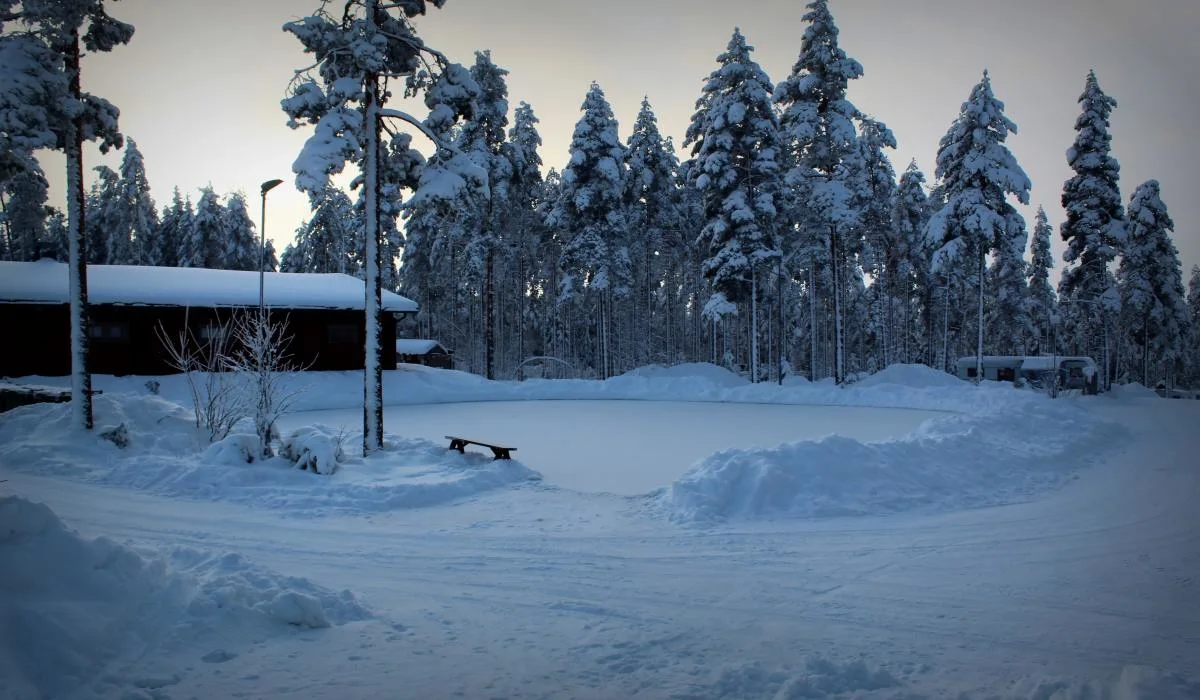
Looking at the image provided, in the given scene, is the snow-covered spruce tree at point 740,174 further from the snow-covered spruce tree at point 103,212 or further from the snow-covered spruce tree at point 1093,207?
the snow-covered spruce tree at point 103,212

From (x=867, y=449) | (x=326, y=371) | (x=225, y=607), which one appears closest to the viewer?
(x=225, y=607)

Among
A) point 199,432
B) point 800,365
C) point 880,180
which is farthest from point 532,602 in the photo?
point 800,365

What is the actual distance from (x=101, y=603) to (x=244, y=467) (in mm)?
6141

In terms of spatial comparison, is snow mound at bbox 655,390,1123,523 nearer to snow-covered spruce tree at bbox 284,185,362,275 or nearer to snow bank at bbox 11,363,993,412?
snow bank at bbox 11,363,993,412

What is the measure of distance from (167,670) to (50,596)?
1.15 m

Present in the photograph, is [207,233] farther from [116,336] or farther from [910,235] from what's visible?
[910,235]

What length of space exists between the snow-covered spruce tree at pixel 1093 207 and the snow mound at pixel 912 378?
10.6 metres

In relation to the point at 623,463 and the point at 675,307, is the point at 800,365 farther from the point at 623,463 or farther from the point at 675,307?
the point at 623,463

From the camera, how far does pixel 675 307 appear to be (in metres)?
53.8

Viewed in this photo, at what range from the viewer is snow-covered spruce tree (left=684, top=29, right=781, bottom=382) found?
29.7m

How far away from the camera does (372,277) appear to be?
42.5 ft

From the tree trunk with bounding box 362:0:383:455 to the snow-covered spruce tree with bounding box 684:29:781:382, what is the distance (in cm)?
1948

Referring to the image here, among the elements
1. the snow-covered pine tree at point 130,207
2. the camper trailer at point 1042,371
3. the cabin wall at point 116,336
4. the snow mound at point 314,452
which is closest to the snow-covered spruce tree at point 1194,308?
the camper trailer at point 1042,371

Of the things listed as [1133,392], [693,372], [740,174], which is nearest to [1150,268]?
[1133,392]
